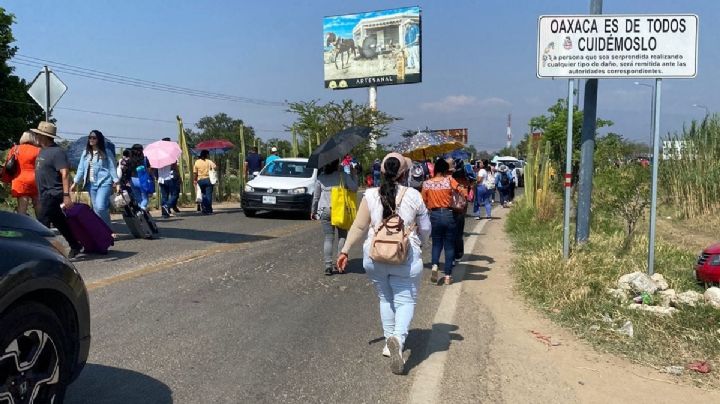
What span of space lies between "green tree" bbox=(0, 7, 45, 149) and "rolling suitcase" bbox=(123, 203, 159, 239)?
27.8 m

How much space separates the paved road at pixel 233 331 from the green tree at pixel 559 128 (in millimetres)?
10616

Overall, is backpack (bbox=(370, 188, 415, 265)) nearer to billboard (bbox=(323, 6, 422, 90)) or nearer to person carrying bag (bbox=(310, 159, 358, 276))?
person carrying bag (bbox=(310, 159, 358, 276))

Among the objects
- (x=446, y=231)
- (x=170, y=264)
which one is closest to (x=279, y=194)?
(x=170, y=264)

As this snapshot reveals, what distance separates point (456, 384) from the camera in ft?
15.0

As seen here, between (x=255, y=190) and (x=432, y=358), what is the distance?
37.3ft

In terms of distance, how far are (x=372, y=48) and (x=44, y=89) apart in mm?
33321

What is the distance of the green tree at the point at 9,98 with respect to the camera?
34.7 meters

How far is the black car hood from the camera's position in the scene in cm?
331

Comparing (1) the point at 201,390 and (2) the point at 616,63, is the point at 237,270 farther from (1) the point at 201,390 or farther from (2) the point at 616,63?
(2) the point at 616,63

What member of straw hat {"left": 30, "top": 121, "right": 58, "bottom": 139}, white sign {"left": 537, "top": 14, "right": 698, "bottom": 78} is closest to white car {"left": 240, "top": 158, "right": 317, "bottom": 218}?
straw hat {"left": 30, "top": 121, "right": 58, "bottom": 139}

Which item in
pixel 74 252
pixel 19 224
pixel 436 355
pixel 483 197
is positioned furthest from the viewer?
pixel 483 197

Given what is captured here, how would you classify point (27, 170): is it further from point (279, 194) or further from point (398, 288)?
point (279, 194)

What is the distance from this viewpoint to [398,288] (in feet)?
16.1

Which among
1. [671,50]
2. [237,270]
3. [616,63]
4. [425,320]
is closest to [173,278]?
[237,270]
